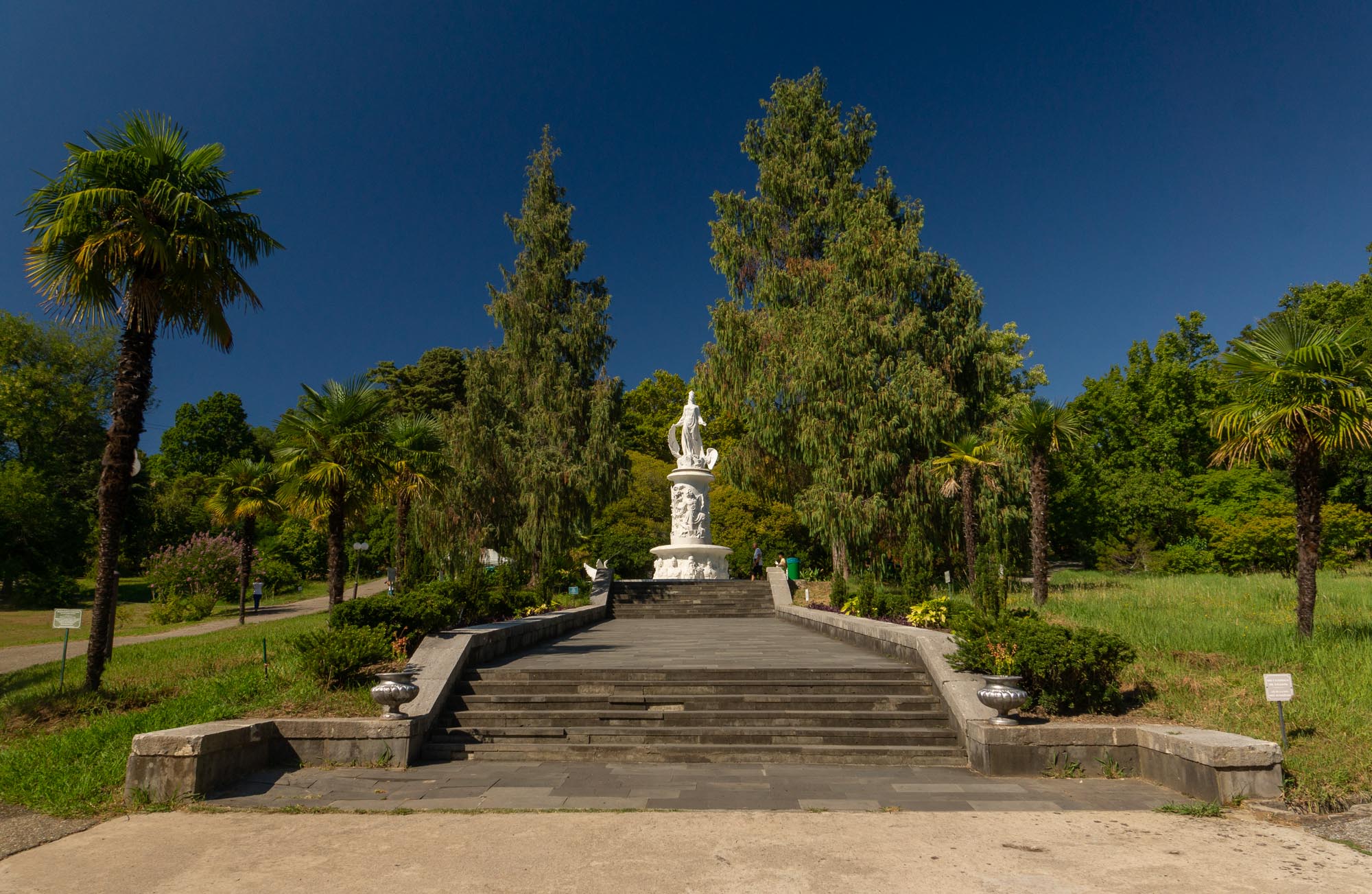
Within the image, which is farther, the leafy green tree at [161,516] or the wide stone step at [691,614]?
the leafy green tree at [161,516]

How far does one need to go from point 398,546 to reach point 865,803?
55.4 ft

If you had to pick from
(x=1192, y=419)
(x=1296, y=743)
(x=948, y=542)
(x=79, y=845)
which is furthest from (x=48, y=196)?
(x=1192, y=419)

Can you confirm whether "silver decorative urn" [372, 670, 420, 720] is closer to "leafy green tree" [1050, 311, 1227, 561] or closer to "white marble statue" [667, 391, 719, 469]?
"white marble statue" [667, 391, 719, 469]

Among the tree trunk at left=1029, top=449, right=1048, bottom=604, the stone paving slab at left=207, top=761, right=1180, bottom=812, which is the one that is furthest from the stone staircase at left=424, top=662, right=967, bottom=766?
the tree trunk at left=1029, top=449, right=1048, bottom=604

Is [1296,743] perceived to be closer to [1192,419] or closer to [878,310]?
[878,310]

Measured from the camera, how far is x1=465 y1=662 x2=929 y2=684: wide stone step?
9359 millimetres

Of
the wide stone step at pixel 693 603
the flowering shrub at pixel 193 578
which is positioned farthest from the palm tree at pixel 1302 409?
the flowering shrub at pixel 193 578

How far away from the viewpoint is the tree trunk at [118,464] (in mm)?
9727

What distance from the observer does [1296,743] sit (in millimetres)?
6836

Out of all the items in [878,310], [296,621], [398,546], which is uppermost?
[878,310]

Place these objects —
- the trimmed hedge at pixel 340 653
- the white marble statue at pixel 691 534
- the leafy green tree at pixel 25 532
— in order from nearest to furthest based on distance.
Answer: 1. the trimmed hedge at pixel 340 653
2. the white marble statue at pixel 691 534
3. the leafy green tree at pixel 25 532

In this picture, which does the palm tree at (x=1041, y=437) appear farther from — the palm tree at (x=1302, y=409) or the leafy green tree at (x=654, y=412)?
the leafy green tree at (x=654, y=412)

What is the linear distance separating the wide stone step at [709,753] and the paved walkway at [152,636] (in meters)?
12.8

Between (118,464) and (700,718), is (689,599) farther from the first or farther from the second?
(118,464)
